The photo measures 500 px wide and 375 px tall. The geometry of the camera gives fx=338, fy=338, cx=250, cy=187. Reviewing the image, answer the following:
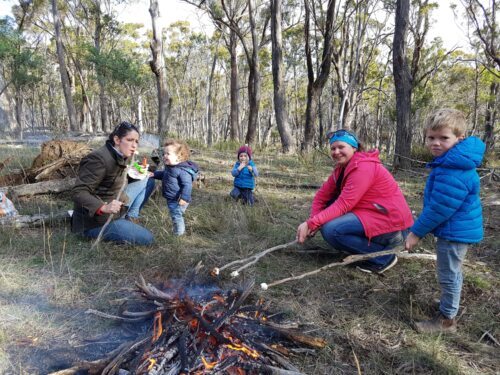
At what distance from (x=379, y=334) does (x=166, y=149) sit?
2.63 m

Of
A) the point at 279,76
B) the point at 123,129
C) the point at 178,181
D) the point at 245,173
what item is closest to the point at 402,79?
the point at 279,76

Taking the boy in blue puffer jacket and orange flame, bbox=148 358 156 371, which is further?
the boy in blue puffer jacket

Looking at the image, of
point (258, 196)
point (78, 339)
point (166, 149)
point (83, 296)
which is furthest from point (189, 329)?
point (258, 196)

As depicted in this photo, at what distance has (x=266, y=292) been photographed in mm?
2662

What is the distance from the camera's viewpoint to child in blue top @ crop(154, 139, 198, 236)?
144 inches

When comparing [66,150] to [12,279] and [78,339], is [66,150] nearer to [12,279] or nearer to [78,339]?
[12,279]

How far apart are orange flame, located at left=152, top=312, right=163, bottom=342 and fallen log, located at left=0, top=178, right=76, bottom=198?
369 cm

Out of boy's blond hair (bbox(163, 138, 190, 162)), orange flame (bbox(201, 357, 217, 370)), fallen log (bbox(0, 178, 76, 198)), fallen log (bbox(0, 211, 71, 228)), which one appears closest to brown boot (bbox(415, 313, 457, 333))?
orange flame (bbox(201, 357, 217, 370))

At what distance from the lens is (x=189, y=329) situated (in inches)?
76.5

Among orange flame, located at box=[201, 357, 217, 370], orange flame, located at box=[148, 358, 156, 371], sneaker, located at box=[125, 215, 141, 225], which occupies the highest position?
sneaker, located at box=[125, 215, 141, 225]

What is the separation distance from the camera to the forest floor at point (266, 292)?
1.97 m

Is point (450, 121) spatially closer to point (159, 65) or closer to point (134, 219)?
point (134, 219)

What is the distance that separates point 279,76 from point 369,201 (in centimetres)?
803

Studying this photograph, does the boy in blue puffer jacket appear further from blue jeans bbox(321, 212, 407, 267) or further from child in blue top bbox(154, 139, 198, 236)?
child in blue top bbox(154, 139, 198, 236)
